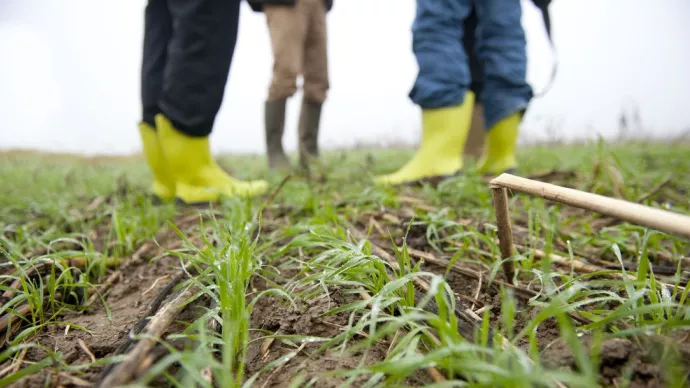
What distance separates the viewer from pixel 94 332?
67 cm

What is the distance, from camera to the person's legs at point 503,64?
6.84 ft

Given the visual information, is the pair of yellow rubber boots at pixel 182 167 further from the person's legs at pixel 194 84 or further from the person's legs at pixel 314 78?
the person's legs at pixel 314 78

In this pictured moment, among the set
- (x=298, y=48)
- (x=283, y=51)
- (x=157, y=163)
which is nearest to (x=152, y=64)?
(x=157, y=163)

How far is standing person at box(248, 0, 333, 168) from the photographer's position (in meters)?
2.81

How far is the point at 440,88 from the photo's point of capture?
198 cm

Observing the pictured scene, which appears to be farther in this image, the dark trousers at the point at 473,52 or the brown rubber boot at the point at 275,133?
the brown rubber boot at the point at 275,133

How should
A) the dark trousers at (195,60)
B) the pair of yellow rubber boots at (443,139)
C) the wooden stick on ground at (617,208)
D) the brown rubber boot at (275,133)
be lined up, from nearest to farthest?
the wooden stick on ground at (617,208), the dark trousers at (195,60), the pair of yellow rubber boots at (443,139), the brown rubber boot at (275,133)

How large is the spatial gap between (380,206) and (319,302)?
2.08 ft

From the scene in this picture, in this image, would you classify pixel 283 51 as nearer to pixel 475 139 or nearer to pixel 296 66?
pixel 296 66

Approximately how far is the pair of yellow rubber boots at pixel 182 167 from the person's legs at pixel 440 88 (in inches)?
31.9

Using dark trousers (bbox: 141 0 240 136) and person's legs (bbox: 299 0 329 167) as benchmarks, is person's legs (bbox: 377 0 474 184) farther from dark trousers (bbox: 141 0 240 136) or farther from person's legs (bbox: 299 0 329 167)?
person's legs (bbox: 299 0 329 167)

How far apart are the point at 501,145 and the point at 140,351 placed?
2161 millimetres

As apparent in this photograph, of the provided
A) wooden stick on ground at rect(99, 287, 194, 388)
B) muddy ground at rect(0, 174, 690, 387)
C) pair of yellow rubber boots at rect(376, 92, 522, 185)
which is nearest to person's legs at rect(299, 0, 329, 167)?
pair of yellow rubber boots at rect(376, 92, 522, 185)

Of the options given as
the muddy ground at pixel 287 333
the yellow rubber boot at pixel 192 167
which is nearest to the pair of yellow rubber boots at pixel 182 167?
the yellow rubber boot at pixel 192 167
